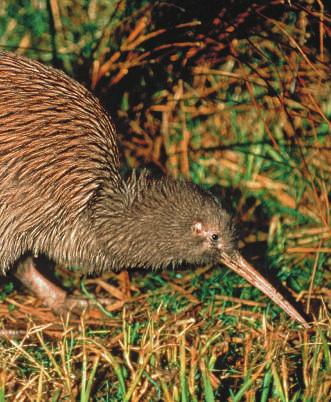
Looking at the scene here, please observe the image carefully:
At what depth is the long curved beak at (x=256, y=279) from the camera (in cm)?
316

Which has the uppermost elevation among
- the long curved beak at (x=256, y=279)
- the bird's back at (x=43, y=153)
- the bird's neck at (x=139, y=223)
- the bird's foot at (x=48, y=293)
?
the bird's back at (x=43, y=153)

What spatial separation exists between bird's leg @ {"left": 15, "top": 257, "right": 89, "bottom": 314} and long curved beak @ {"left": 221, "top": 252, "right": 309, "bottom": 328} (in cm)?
68

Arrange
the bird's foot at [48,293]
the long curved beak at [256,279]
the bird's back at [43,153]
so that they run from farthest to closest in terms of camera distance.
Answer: the bird's foot at [48,293] → the long curved beak at [256,279] → the bird's back at [43,153]

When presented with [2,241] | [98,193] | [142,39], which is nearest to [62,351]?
[2,241]

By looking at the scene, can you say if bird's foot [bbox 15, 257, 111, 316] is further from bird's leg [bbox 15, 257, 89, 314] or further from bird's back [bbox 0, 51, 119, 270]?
bird's back [bbox 0, 51, 119, 270]

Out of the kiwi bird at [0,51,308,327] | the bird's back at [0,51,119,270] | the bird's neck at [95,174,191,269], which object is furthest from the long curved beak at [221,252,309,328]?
the bird's back at [0,51,119,270]

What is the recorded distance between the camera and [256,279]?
3.22 m

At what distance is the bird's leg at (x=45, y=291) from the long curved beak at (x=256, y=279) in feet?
2.24

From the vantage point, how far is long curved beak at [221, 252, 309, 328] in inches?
124

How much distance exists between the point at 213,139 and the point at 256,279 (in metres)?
1.02

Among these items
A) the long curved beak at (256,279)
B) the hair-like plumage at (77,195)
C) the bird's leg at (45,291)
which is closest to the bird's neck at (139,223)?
the hair-like plumage at (77,195)

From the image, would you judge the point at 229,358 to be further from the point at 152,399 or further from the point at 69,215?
the point at 69,215

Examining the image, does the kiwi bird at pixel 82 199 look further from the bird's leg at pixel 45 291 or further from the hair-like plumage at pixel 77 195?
the bird's leg at pixel 45 291

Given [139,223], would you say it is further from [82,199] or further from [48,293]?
[48,293]
